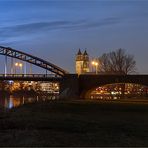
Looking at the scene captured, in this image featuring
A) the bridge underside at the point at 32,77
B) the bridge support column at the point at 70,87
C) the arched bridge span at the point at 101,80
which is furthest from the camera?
the bridge underside at the point at 32,77

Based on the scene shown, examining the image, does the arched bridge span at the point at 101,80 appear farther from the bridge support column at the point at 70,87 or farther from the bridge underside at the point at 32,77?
the bridge underside at the point at 32,77

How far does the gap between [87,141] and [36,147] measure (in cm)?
319

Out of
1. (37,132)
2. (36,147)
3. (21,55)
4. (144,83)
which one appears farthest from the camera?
(21,55)

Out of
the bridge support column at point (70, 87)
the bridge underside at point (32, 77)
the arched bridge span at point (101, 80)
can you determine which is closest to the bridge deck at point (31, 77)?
the bridge underside at point (32, 77)

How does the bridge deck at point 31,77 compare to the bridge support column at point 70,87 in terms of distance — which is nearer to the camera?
the bridge support column at point 70,87

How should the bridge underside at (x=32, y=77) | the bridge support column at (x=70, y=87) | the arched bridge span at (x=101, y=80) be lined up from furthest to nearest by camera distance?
1. the bridge underside at (x=32, y=77)
2. the bridge support column at (x=70, y=87)
3. the arched bridge span at (x=101, y=80)

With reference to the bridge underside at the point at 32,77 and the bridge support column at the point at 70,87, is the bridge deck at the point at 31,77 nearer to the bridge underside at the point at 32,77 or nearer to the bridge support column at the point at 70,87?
the bridge underside at the point at 32,77

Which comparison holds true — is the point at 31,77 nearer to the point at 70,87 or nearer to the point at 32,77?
the point at 32,77

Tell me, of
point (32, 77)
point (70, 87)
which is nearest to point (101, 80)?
point (70, 87)

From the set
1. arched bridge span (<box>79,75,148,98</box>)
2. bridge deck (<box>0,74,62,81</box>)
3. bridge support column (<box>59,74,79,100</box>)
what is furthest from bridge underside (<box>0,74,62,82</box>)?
arched bridge span (<box>79,75,148,98</box>)

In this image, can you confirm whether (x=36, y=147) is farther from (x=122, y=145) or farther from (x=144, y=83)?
(x=144, y=83)

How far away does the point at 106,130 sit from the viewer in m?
29.2

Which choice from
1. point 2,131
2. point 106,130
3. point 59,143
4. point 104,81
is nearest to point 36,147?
point 59,143

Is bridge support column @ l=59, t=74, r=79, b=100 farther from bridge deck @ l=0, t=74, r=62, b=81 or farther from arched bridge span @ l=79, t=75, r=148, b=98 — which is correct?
bridge deck @ l=0, t=74, r=62, b=81
